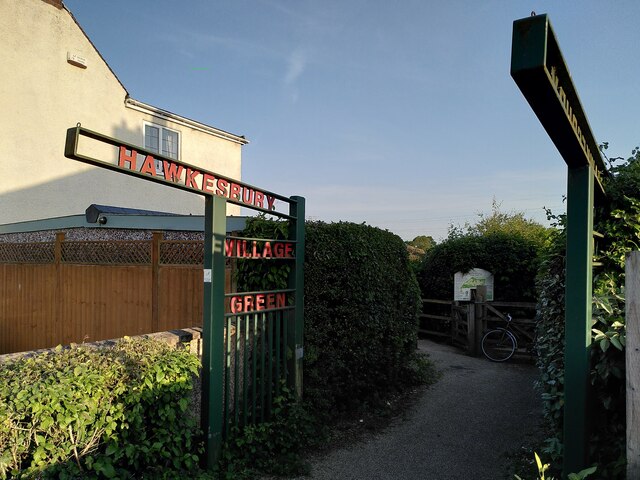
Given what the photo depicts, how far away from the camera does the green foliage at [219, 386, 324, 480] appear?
13.7 ft

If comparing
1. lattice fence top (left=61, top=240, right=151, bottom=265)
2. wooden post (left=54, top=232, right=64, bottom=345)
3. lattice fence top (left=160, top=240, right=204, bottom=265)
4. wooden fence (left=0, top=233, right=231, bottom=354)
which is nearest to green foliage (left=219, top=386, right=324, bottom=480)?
wooden fence (left=0, top=233, right=231, bottom=354)

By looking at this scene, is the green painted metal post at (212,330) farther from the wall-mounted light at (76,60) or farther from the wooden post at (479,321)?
the wall-mounted light at (76,60)

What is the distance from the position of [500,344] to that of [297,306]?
22.6 ft

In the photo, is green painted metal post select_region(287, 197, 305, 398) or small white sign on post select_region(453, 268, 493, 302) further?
small white sign on post select_region(453, 268, 493, 302)

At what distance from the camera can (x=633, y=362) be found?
2574mm

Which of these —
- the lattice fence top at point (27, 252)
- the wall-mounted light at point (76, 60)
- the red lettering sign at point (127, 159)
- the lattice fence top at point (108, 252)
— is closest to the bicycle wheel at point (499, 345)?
the lattice fence top at point (108, 252)

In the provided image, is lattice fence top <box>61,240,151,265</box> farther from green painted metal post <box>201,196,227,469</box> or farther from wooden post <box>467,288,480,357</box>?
wooden post <box>467,288,480,357</box>

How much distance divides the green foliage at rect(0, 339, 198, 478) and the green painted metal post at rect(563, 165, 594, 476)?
2755 mm

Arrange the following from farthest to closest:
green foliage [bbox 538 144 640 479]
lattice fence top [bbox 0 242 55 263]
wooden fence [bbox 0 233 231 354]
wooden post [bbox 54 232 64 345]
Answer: lattice fence top [bbox 0 242 55 263] < wooden post [bbox 54 232 64 345] < wooden fence [bbox 0 233 231 354] < green foliage [bbox 538 144 640 479]

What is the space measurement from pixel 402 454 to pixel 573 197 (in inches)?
128

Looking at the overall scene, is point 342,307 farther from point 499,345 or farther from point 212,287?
point 499,345

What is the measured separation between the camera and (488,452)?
493cm

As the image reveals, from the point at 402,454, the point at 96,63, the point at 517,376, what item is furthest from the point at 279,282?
the point at 96,63

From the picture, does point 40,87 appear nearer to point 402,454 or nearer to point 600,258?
point 402,454
